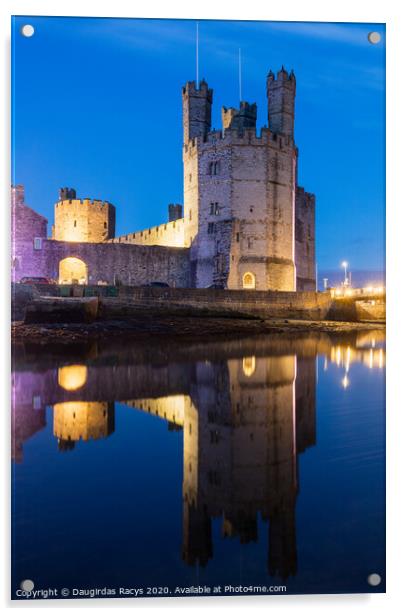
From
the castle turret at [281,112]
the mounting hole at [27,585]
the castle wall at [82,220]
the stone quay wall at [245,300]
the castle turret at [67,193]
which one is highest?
the castle turret at [281,112]

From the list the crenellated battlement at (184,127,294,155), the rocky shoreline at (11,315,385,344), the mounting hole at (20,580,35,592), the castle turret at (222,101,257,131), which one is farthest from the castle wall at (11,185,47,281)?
the mounting hole at (20,580,35,592)

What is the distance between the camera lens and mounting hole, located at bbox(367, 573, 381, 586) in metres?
3.33

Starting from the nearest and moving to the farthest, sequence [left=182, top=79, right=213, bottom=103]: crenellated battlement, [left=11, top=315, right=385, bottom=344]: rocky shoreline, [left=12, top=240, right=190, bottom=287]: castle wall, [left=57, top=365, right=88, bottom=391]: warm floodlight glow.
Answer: [left=57, top=365, right=88, bottom=391]: warm floodlight glow → [left=11, top=315, right=385, bottom=344]: rocky shoreline → [left=12, top=240, right=190, bottom=287]: castle wall → [left=182, top=79, right=213, bottom=103]: crenellated battlement

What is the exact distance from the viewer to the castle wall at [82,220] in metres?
33.1

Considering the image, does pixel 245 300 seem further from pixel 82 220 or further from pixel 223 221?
pixel 82 220

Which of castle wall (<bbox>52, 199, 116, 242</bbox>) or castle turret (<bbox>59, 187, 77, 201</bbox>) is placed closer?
castle wall (<bbox>52, 199, 116, 242</bbox>)

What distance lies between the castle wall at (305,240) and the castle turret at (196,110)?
6572mm

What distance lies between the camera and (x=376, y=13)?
14.8 feet

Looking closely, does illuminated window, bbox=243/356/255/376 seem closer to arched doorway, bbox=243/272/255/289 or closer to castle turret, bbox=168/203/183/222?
arched doorway, bbox=243/272/255/289

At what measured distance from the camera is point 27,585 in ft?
10.8

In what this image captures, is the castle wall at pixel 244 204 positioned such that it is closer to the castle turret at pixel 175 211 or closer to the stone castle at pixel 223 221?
the stone castle at pixel 223 221

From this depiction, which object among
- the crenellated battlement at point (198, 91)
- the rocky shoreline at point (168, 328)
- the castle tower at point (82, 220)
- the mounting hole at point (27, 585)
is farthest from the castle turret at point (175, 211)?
the mounting hole at point (27, 585)

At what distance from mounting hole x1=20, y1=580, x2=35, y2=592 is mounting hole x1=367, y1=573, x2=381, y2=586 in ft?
6.55
